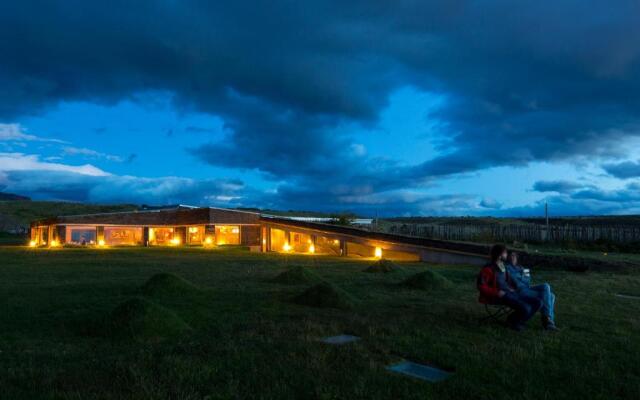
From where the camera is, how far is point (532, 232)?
1147 inches

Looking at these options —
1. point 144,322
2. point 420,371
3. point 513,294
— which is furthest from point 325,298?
point 420,371

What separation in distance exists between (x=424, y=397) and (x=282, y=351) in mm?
2049

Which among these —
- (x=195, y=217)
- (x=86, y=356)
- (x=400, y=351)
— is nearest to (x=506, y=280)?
(x=400, y=351)

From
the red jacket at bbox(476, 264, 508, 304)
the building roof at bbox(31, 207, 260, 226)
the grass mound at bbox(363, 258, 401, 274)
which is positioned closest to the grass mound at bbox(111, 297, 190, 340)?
the red jacket at bbox(476, 264, 508, 304)

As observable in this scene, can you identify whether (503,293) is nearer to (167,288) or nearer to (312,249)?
(167,288)

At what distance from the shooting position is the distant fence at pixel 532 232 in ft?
86.0

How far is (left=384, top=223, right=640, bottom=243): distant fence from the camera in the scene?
2620 centimetres

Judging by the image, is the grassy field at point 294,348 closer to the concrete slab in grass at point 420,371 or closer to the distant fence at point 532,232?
the concrete slab in grass at point 420,371

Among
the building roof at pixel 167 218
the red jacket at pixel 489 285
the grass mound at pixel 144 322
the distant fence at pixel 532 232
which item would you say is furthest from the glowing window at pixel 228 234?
the red jacket at pixel 489 285

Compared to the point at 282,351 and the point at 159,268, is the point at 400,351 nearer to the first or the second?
the point at 282,351

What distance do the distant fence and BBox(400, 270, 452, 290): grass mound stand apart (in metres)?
18.7

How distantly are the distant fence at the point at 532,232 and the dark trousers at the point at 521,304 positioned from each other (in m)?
22.6

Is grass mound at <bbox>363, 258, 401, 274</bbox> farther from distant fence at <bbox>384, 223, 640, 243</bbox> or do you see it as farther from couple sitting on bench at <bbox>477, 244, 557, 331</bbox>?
distant fence at <bbox>384, 223, 640, 243</bbox>

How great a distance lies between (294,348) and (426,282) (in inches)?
267
